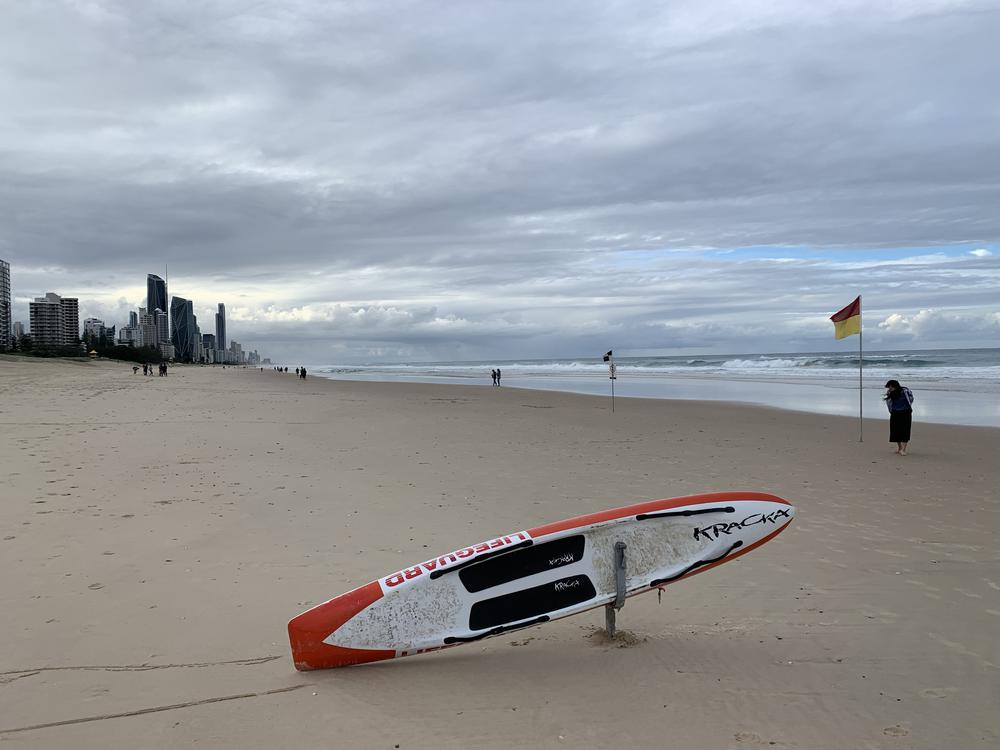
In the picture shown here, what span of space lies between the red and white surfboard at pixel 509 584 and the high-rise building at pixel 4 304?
477 ft

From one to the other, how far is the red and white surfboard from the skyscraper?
477ft

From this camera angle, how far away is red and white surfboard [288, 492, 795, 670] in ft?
13.2

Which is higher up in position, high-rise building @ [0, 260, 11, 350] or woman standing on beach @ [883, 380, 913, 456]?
high-rise building @ [0, 260, 11, 350]

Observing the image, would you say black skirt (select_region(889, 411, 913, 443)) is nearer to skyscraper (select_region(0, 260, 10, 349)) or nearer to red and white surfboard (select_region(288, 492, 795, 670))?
red and white surfboard (select_region(288, 492, 795, 670))

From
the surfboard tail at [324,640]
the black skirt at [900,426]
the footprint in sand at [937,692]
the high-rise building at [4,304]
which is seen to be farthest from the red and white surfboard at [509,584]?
the high-rise building at [4,304]

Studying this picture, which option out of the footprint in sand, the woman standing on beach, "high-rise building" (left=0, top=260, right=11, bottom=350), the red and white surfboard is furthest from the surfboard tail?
"high-rise building" (left=0, top=260, right=11, bottom=350)

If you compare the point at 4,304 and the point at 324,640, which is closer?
the point at 324,640

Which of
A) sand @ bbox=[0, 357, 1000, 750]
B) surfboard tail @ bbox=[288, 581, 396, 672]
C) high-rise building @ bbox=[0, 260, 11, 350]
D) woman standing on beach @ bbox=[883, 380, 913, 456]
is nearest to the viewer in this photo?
sand @ bbox=[0, 357, 1000, 750]

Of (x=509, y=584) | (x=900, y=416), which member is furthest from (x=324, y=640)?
(x=900, y=416)

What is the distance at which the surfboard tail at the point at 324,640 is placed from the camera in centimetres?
393

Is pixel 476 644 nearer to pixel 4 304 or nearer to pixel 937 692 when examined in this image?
pixel 937 692

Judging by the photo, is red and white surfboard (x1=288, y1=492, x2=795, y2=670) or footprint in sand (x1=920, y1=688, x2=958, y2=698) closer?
footprint in sand (x1=920, y1=688, x2=958, y2=698)

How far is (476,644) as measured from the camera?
4.46 metres

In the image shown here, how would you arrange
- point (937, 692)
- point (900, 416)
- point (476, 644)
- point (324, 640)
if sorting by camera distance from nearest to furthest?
point (937, 692), point (324, 640), point (476, 644), point (900, 416)
